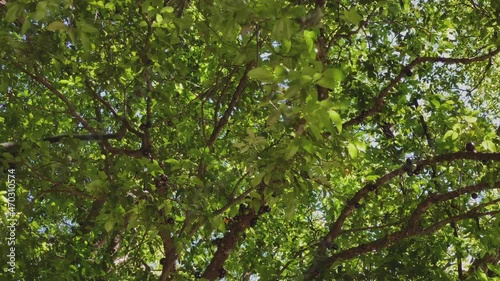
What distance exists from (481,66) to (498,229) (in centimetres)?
340

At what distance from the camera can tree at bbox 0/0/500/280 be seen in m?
3.42

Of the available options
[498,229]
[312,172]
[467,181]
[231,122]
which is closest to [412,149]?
[467,181]

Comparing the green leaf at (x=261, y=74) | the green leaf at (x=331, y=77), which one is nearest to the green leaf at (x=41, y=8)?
the green leaf at (x=261, y=74)

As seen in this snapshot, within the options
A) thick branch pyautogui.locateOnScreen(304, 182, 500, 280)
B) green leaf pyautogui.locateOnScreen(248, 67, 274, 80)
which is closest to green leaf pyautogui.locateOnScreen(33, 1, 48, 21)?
green leaf pyautogui.locateOnScreen(248, 67, 274, 80)

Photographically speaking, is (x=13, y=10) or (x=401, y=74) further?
(x=401, y=74)

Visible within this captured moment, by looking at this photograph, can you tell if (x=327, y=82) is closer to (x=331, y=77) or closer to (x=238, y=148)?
(x=331, y=77)

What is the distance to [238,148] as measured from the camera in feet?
15.1

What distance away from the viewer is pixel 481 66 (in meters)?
7.46

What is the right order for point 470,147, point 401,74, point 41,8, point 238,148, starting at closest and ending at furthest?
point 41,8, point 470,147, point 238,148, point 401,74

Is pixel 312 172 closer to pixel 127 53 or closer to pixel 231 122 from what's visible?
pixel 127 53

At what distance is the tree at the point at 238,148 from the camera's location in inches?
134

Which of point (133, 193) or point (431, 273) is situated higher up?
point (133, 193)

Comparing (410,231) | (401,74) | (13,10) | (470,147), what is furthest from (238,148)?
(13,10)

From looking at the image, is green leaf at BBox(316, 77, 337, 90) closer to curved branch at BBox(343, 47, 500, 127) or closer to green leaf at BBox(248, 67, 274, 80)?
green leaf at BBox(248, 67, 274, 80)
